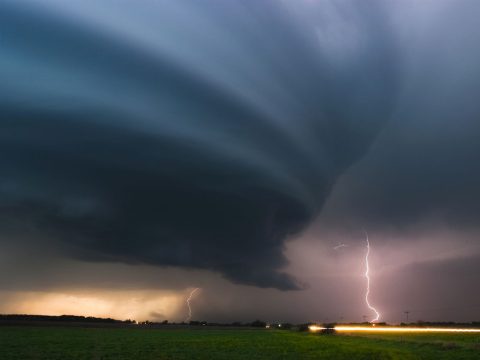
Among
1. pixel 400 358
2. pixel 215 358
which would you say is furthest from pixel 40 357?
pixel 400 358

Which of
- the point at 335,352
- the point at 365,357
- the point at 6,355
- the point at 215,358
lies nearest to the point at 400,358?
the point at 365,357

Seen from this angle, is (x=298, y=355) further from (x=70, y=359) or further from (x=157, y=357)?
(x=70, y=359)

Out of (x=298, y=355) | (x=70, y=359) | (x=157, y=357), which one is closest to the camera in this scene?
(x=70, y=359)

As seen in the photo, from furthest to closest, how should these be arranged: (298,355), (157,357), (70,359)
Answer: (298,355) → (157,357) → (70,359)

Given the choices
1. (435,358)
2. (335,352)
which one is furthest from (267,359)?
(435,358)

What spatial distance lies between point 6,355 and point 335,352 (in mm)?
38461

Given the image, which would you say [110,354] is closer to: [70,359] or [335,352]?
[70,359]

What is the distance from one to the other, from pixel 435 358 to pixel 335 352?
1252cm

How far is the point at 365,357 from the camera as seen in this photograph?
50781mm

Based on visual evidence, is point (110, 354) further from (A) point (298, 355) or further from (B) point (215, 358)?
(A) point (298, 355)

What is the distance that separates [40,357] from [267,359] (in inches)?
979

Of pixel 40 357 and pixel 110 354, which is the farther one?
pixel 110 354

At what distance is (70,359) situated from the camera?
48031 mm

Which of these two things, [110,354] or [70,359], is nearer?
[70,359]
